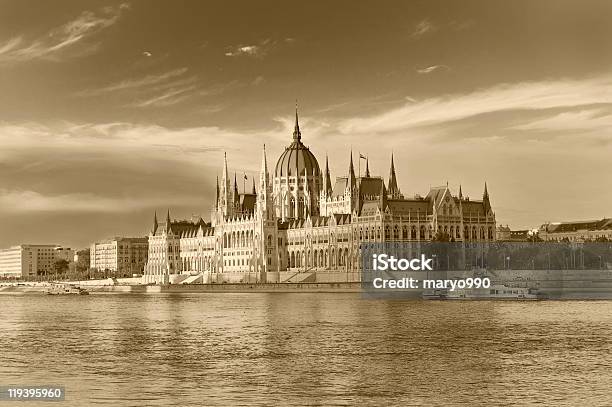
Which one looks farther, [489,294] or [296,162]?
[296,162]

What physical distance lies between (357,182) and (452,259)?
2758 cm

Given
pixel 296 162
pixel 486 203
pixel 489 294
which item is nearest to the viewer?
pixel 489 294

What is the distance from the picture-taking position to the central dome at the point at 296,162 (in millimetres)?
154750

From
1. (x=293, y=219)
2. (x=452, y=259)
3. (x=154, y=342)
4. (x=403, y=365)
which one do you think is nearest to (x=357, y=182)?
(x=293, y=219)

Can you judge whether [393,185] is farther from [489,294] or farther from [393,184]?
[489,294]

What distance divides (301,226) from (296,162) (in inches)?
649

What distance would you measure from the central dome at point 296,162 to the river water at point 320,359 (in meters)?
92.4

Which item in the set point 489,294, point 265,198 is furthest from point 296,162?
point 489,294

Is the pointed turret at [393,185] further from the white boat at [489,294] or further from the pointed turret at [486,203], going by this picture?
the white boat at [489,294]

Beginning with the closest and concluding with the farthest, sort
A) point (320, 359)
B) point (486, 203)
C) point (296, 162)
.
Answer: point (320, 359) < point (486, 203) < point (296, 162)

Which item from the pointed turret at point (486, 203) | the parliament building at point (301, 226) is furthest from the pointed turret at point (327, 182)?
the pointed turret at point (486, 203)

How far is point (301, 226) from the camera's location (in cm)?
14275

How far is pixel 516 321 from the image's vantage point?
57.1 metres

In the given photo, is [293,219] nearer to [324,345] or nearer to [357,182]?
[357,182]
